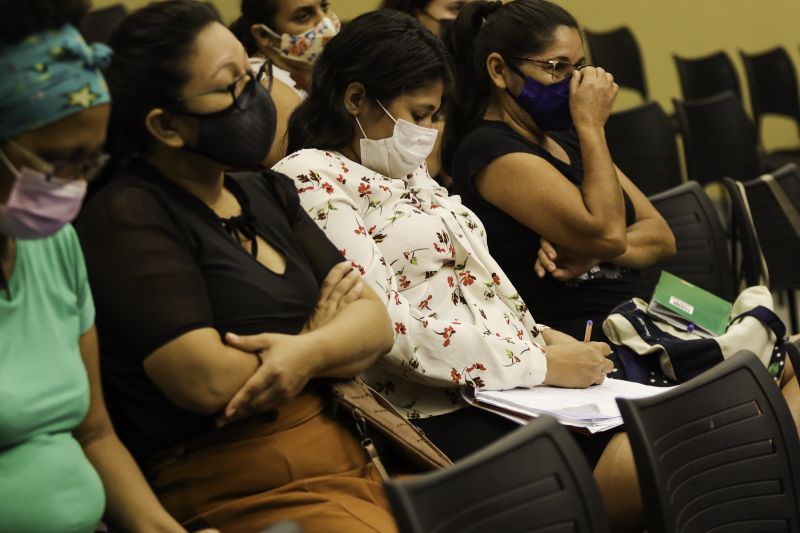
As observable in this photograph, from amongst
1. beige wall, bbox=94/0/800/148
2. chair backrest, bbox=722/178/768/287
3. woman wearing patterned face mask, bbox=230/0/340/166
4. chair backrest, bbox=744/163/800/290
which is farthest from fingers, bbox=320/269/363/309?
beige wall, bbox=94/0/800/148

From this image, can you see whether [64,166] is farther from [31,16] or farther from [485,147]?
[485,147]

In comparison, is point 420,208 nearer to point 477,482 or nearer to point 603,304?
point 603,304

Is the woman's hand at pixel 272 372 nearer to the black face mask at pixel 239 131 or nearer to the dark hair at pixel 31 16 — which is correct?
the black face mask at pixel 239 131

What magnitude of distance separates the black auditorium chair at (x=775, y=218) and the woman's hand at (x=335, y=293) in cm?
178

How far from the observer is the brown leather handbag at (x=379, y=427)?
215 cm

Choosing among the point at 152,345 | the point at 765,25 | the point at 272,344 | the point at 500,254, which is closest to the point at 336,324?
the point at 272,344

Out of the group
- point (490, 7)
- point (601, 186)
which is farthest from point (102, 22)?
point (601, 186)

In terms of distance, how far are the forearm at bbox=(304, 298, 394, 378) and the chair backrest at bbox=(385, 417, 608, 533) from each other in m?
0.38

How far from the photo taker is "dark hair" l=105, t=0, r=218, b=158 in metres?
2.00

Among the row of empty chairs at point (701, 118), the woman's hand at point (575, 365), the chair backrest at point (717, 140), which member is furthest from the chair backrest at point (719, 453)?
the chair backrest at point (717, 140)

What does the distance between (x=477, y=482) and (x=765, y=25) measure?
6.07 metres

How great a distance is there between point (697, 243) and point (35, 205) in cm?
233

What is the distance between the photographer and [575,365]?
260 centimetres

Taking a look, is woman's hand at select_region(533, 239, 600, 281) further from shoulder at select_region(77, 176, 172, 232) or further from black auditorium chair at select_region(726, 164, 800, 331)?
shoulder at select_region(77, 176, 172, 232)
